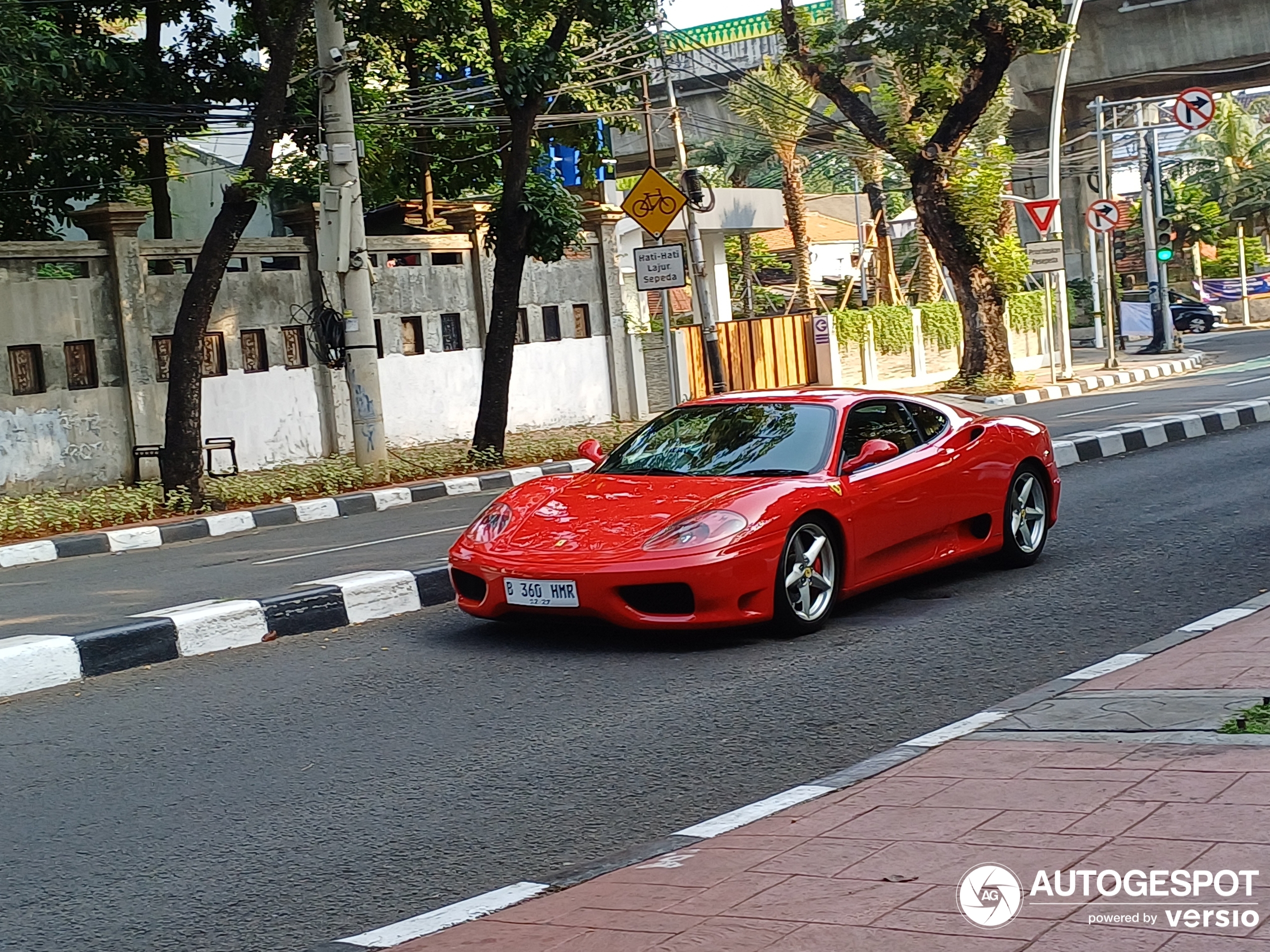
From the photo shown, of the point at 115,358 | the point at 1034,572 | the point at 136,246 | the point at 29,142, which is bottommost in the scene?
the point at 1034,572

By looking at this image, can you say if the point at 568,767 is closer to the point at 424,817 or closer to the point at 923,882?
the point at 424,817

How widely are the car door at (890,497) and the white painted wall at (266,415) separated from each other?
13.5 meters

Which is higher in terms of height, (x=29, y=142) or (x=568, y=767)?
(x=29, y=142)

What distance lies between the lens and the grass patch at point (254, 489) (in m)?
15.6

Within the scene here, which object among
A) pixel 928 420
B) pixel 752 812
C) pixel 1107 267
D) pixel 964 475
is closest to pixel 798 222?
pixel 1107 267

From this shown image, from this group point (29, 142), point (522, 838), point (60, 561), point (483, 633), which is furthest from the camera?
point (29, 142)

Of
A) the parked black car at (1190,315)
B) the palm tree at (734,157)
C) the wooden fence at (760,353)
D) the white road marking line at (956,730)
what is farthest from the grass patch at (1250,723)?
the parked black car at (1190,315)

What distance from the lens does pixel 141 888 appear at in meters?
4.51

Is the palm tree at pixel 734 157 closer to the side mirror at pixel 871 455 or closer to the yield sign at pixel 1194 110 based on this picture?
the yield sign at pixel 1194 110

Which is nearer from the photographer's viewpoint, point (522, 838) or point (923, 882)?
point (923, 882)

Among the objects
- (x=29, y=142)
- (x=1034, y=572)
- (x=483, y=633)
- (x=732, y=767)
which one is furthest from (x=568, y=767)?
(x=29, y=142)

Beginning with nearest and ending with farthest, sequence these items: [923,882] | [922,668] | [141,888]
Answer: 1. [923,882]
2. [141,888]
3. [922,668]

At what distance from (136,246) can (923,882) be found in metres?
17.5

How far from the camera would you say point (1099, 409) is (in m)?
24.0
